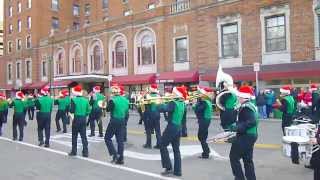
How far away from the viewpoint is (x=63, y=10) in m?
63.8

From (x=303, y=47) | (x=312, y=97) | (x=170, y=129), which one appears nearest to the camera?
(x=170, y=129)

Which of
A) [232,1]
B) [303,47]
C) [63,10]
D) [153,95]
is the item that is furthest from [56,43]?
[153,95]

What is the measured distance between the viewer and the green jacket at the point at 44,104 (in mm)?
14500

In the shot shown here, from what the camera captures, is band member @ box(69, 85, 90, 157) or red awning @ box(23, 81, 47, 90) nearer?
band member @ box(69, 85, 90, 157)

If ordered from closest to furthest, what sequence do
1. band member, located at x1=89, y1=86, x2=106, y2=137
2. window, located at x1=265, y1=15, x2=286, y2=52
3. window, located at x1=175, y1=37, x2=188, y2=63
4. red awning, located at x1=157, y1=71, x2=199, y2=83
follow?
band member, located at x1=89, y1=86, x2=106, y2=137
window, located at x1=265, y1=15, x2=286, y2=52
red awning, located at x1=157, y1=71, x2=199, y2=83
window, located at x1=175, y1=37, x2=188, y2=63

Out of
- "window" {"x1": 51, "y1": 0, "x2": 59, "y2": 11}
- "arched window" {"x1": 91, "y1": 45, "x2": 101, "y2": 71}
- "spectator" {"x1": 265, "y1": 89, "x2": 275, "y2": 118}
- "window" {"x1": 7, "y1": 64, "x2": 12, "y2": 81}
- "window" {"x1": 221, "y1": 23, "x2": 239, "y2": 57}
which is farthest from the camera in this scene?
"window" {"x1": 7, "y1": 64, "x2": 12, "y2": 81}

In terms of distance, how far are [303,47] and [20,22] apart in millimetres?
46003

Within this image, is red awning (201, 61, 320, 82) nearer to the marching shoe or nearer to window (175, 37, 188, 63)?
window (175, 37, 188, 63)

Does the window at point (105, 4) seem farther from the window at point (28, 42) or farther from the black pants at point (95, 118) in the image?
the black pants at point (95, 118)

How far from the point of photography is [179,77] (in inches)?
1395

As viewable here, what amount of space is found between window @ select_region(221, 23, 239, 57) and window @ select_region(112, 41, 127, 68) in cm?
1288

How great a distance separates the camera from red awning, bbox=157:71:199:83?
34.5 metres

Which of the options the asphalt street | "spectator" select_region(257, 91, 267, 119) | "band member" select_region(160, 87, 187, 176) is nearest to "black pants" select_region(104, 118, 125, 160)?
the asphalt street

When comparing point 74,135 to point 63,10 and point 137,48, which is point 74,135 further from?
point 63,10
